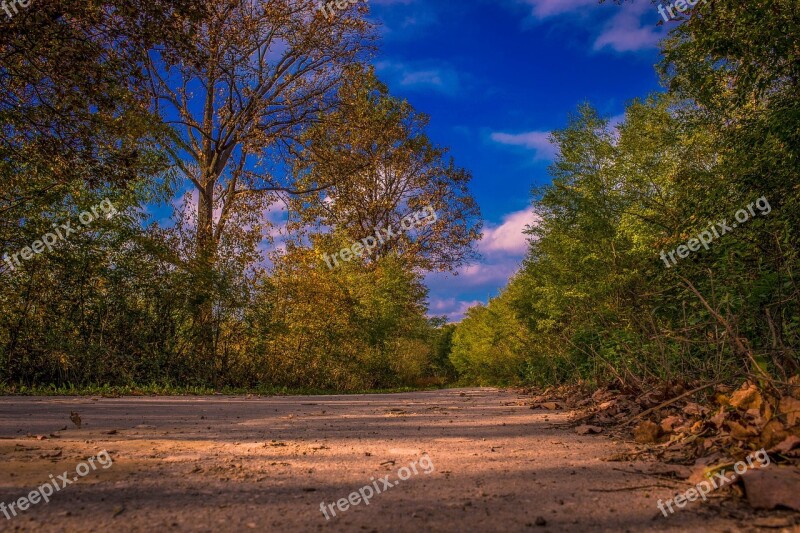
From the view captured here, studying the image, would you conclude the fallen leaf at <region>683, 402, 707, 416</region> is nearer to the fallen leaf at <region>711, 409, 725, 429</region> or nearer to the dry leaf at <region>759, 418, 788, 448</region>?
the fallen leaf at <region>711, 409, 725, 429</region>

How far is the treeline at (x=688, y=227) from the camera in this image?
17.9ft

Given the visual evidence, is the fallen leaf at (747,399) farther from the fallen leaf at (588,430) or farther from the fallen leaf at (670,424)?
the fallen leaf at (588,430)

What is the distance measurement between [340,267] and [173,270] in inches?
340

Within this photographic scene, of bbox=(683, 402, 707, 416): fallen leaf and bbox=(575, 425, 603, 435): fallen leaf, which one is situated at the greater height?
bbox=(683, 402, 707, 416): fallen leaf

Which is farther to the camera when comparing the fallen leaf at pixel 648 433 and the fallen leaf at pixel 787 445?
the fallen leaf at pixel 648 433

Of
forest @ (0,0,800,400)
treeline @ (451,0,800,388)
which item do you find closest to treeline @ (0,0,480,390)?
forest @ (0,0,800,400)

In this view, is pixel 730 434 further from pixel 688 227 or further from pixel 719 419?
pixel 688 227

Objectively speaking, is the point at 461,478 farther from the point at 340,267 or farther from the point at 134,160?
the point at 340,267

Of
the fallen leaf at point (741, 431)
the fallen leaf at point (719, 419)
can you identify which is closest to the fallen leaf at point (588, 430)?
Answer: the fallen leaf at point (719, 419)

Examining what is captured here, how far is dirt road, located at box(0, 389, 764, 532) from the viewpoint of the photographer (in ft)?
6.64

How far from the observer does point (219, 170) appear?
18203 mm

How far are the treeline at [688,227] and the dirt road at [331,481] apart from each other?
1345mm

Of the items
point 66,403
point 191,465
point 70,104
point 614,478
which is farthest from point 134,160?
point 614,478

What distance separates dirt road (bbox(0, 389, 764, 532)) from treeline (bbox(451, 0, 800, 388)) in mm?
1345
